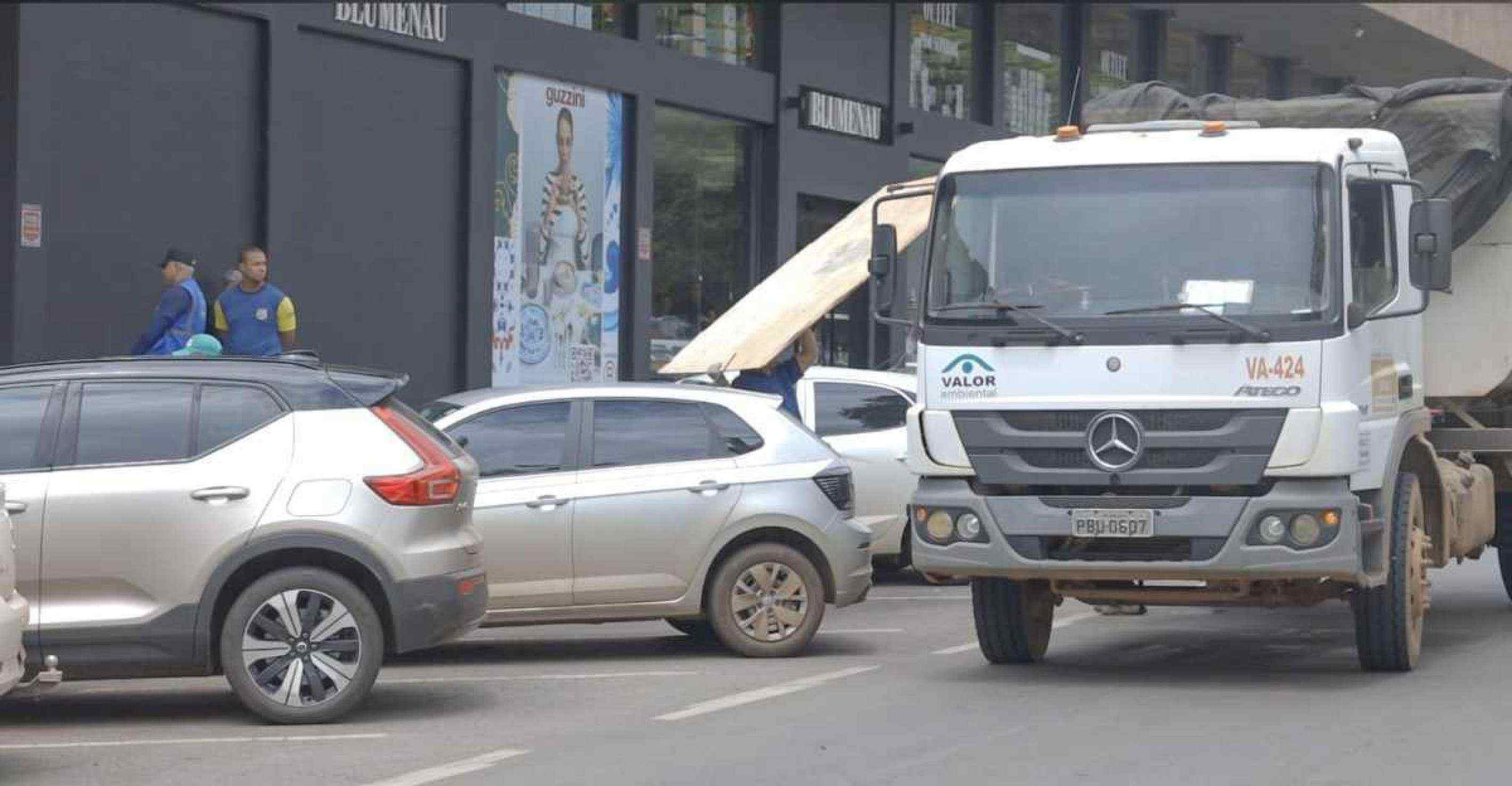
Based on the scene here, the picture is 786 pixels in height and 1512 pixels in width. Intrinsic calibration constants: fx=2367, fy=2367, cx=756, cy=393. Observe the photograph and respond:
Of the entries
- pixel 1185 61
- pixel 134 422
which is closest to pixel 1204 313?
pixel 134 422

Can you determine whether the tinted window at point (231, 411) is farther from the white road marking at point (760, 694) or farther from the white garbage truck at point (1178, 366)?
the white garbage truck at point (1178, 366)

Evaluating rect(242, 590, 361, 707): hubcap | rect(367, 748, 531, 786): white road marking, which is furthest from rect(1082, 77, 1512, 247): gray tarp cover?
rect(367, 748, 531, 786): white road marking

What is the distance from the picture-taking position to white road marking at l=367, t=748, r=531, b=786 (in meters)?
8.94

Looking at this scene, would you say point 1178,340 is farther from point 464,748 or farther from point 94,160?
point 94,160

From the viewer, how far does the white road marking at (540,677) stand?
1230 cm

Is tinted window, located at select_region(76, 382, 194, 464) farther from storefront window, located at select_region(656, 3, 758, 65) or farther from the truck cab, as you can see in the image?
storefront window, located at select_region(656, 3, 758, 65)

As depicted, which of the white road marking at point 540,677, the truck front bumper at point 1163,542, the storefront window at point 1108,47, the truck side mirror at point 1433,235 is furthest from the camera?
the storefront window at point 1108,47

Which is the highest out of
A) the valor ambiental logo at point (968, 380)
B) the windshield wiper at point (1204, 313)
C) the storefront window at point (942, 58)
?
the storefront window at point (942, 58)

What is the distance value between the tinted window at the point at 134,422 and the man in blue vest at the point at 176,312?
6579 mm

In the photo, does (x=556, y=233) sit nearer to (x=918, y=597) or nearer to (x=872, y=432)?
(x=872, y=432)

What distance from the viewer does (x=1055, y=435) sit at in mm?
11484

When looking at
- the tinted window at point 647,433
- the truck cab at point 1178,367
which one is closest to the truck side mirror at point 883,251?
A: the truck cab at point 1178,367

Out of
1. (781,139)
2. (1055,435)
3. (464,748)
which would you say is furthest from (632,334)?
(464,748)

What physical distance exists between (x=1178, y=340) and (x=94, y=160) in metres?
9.92
